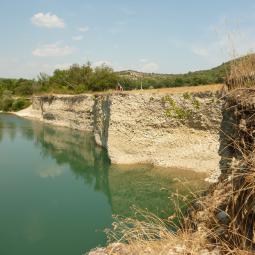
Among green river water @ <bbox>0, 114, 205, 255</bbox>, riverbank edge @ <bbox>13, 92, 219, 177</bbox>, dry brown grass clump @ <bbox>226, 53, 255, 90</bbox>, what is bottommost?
green river water @ <bbox>0, 114, 205, 255</bbox>

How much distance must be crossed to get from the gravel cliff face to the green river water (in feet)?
3.21

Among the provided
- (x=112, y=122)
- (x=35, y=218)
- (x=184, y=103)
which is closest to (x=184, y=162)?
(x=184, y=103)

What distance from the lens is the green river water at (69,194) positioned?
10281 millimetres

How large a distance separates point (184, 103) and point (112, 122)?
14.8ft

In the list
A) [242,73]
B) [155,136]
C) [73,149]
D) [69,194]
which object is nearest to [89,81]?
[73,149]

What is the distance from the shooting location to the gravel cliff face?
17.6 m

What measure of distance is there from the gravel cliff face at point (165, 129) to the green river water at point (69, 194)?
98cm

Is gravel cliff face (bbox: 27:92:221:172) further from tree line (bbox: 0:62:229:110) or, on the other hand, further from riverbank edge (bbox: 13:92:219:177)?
tree line (bbox: 0:62:229:110)

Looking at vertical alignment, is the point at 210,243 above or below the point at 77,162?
above

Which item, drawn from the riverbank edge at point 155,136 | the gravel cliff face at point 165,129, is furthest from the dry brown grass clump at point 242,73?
the gravel cliff face at point 165,129

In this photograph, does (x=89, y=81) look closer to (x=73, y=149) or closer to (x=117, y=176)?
(x=73, y=149)

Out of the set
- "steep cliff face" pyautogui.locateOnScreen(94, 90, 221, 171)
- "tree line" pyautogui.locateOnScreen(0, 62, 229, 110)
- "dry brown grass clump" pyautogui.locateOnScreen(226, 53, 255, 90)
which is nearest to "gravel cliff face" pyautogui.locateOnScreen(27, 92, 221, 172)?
"steep cliff face" pyautogui.locateOnScreen(94, 90, 221, 171)

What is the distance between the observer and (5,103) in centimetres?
6000

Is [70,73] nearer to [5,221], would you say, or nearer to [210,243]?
[5,221]
